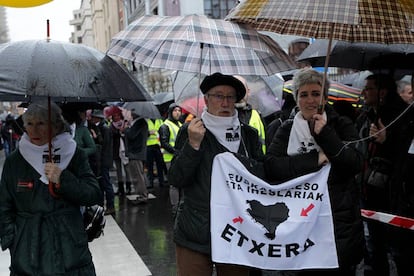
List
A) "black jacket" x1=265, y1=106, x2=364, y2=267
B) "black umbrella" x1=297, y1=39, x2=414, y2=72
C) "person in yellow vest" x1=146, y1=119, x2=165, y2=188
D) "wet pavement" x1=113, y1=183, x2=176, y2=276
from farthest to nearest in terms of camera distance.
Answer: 1. "person in yellow vest" x1=146, y1=119, x2=165, y2=188
2. "wet pavement" x1=113, y1=183, x2=176, y2=276
3. "black umbrella" x1=297, y1=39, x2=414, y2=72
4. "black jacket" x1=265, y1=106, x2=364, y2=267

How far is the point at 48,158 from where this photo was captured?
11.2ft

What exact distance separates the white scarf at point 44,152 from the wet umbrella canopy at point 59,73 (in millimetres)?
357

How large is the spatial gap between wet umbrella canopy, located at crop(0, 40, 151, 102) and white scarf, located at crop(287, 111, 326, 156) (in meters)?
1.12

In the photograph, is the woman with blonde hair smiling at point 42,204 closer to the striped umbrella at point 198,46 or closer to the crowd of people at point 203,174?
the crowd of people at point 203,174

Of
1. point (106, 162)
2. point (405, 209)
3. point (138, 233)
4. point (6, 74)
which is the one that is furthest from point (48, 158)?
point (106, 162)

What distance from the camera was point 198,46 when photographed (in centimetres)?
395

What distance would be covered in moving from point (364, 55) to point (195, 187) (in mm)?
3042

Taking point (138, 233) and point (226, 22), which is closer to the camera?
point (226, 22)

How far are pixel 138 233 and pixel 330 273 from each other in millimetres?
4434

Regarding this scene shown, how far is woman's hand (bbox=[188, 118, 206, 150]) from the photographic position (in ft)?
10.0

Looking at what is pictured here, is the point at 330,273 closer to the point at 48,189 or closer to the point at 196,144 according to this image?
the point at 196,144

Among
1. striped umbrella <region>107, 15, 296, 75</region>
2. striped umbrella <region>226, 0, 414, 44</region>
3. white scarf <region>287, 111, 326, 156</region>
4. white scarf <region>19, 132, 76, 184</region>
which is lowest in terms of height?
white scarf <region>19, 132, 76, 184</region>

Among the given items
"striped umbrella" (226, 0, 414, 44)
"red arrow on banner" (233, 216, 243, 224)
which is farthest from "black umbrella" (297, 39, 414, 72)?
"red arrow on banner" (233, 216, 243, 224)

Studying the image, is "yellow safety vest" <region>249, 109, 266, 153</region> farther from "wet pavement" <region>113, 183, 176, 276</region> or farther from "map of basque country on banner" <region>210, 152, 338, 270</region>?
"map of basque country on banner" <region>210, 152, 338, 270</region>
